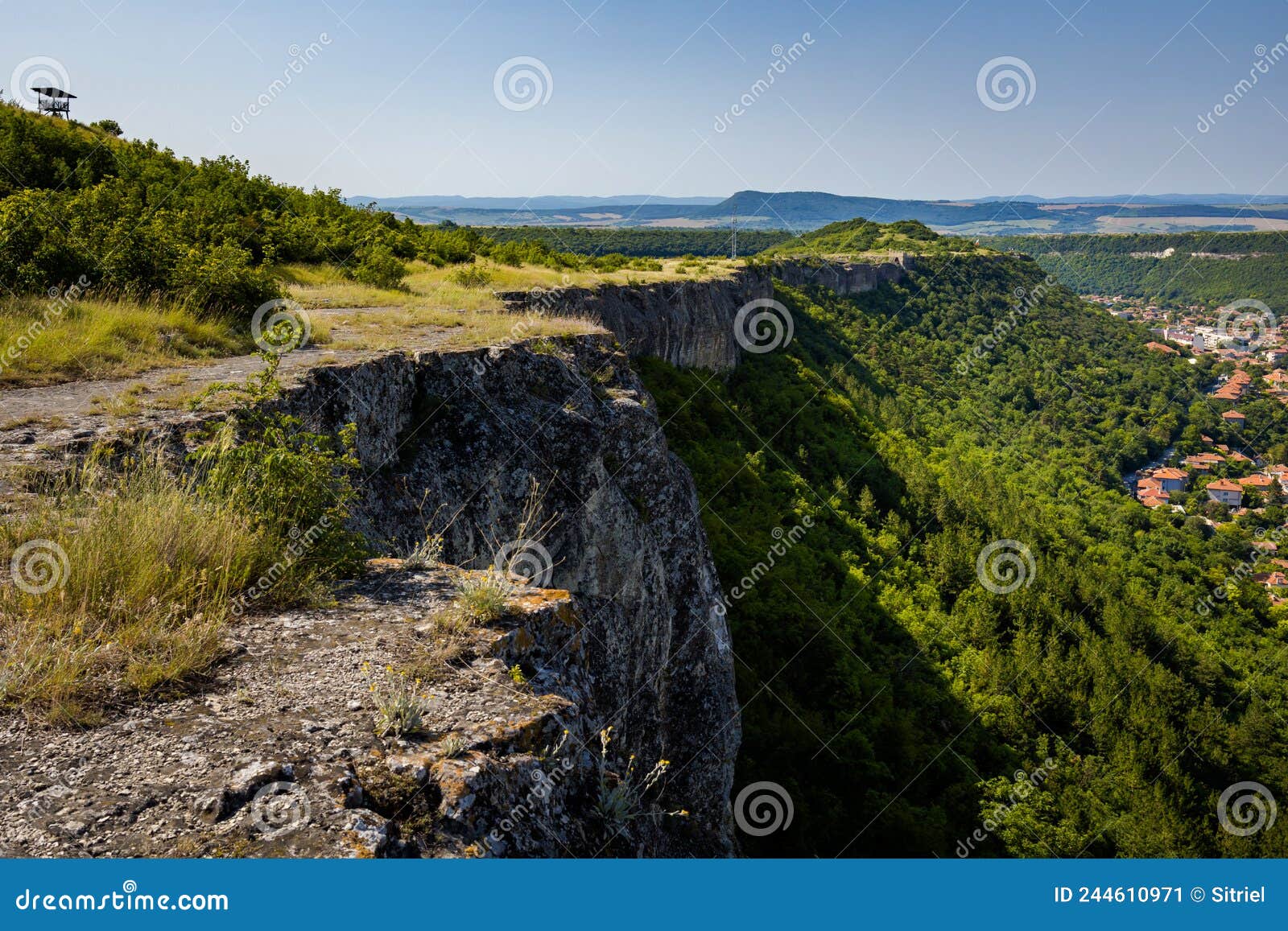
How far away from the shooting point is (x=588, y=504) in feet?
31.2

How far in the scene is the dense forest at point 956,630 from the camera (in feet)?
62.8

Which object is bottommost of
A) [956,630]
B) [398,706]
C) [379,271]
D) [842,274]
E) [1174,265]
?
[956,630]

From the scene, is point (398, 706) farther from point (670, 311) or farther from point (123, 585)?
point (670, 311)

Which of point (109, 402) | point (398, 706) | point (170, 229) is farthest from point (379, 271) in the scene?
point (398, 706)

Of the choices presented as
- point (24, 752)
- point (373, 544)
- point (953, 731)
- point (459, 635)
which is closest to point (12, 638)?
point (24, 752)

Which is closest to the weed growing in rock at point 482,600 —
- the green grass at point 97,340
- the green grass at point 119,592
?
the green grass at point 119,592

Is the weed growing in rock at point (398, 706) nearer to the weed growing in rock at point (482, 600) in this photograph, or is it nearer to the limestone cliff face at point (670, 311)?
the weed growing in rock at point (482, 600)

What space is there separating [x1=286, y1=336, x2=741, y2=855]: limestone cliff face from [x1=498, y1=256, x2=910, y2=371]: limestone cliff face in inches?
199

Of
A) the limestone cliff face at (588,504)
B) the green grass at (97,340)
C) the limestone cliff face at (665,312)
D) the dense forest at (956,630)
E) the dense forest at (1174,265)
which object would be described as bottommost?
→ the dense forest at (956,630)

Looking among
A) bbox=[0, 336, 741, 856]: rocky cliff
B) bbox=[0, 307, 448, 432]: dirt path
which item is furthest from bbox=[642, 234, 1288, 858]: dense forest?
bbox=[0, 307, 448, 432]: dirt path

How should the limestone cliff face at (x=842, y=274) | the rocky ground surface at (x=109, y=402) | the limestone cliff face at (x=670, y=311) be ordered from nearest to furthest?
the rocky ground surface at (x=109, y=402), the limestone cliff face at (x=670, y=311), the limestone cliff face at (x=842, y=274)

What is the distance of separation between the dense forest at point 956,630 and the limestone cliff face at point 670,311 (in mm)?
1543

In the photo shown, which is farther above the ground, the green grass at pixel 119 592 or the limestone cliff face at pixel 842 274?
the limestone cliff face at pixel 842 274

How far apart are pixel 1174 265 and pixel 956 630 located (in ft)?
437
